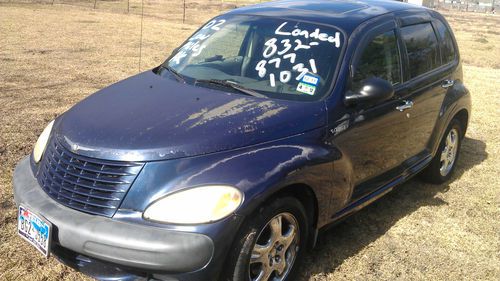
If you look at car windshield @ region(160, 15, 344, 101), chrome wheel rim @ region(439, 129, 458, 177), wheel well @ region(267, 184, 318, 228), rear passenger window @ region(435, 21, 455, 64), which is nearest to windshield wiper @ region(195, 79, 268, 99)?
car windshield @ region(160, 15, 344, 101)

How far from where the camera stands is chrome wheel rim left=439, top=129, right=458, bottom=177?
4855 millimetres

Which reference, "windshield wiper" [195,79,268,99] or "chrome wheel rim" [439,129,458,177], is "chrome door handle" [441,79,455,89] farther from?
"windshield wiper" [195,79,268,99]

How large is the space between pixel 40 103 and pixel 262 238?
16.4 ft

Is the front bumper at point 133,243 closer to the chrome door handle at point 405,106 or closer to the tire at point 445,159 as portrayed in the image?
the chrome door handle at point 405,106

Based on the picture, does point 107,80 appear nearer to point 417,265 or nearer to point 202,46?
point 202,46

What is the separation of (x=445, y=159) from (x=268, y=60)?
8.09 feet

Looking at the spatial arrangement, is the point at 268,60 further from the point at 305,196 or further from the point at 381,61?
the point at 305,196

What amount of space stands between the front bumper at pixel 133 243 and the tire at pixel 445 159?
310 centimetres

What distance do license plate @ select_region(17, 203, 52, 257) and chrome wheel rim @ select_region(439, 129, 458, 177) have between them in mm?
3721

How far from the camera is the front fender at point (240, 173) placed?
2.42 meters

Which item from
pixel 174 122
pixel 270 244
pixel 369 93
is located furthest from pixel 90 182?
pixel 369 93

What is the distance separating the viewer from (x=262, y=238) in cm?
271

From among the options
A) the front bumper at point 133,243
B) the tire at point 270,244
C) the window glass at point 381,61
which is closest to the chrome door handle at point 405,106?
the window glass at point 381,61

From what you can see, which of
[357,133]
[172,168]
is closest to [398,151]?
[357,133]
